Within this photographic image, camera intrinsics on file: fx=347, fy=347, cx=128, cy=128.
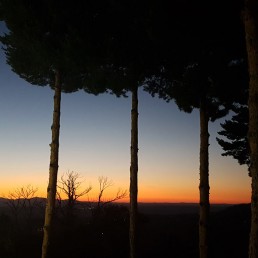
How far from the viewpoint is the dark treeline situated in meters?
11.3

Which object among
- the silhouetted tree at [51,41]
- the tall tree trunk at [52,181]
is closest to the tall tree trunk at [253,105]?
the silhouetted tree at [51,41]

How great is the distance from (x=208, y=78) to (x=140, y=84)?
3135 millimetres

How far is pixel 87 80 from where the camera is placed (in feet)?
48.0

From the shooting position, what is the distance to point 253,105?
8297mm

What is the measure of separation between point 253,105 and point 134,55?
665 cm

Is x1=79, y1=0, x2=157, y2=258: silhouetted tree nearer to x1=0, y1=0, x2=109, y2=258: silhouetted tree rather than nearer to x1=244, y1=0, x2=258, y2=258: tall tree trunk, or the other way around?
x1=0, y1=0, x2=109, y2=258: silhouetted tree

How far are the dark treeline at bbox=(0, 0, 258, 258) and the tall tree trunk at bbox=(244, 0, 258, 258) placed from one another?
1855 millimetres

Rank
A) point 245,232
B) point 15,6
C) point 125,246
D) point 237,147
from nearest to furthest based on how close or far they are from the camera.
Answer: point 15,6, point 237,147, point 125,246, point 245,232

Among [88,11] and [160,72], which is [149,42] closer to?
[160,72]

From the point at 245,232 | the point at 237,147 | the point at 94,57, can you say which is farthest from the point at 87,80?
the point at 245,232

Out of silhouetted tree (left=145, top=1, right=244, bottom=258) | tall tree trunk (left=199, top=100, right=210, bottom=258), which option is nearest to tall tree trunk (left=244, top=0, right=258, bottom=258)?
silhouetted tree (left=145, top=1, right=244, bottom=258)

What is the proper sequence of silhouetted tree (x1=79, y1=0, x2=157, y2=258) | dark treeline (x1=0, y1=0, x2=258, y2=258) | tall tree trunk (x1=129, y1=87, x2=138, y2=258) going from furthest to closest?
tall tree trunk (x1=129, y1=87, x2=138, y2=258) < silhouetted tree (x1=79, y1=0, x2=157, y2=258) < dark treeline (x1=0, y1=0, x2=258, y2=258)

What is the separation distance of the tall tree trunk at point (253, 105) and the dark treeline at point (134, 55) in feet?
6.09

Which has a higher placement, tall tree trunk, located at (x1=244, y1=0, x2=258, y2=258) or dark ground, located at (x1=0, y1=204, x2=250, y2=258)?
tall tree trunk, located at (x1=244, y1=0, x2=258, y2=258)
